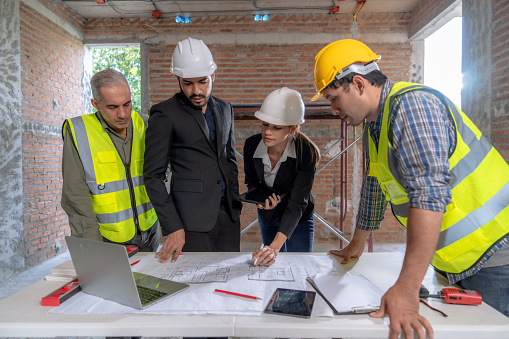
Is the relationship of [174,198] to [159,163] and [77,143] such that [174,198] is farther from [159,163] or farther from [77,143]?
[77,143]

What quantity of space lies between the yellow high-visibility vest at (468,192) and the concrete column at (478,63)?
3522mm

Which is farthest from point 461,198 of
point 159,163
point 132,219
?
point 132,219

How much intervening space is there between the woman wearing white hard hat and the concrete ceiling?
14.0ft

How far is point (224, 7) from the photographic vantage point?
5.98m

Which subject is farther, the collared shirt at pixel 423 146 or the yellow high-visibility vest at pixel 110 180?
the yellow high-visibility vest at pixel 110 180

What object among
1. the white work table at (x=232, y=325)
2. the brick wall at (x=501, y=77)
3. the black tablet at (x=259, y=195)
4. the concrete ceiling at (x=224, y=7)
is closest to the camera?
the white work table at (x=232, y=325)

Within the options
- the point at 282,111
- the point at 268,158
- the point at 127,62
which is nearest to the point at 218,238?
the point at 268,158

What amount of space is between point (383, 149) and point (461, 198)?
1.03 feet

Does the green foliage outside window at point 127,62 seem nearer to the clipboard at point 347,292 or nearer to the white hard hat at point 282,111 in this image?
the white hard hat at point 282,111

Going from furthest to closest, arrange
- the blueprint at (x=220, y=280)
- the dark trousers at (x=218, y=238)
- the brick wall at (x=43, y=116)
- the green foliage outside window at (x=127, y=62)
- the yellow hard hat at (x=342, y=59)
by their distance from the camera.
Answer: the green foliage outside window at (x=127, y=62) → the brick wall at (x=43, y=116) → the dark trousers at (x=218, y=238) → the yellow hard hat at (x=342, y=59) → the blueprint at (x=220, y=280)

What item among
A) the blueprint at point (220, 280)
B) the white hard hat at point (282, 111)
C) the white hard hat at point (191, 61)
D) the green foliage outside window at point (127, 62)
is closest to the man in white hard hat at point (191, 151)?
the white hard hat at point (191, 61)

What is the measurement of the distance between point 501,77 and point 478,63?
48 centimetres

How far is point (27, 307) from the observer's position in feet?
3.84

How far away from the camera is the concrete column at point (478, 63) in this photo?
13.4ft
